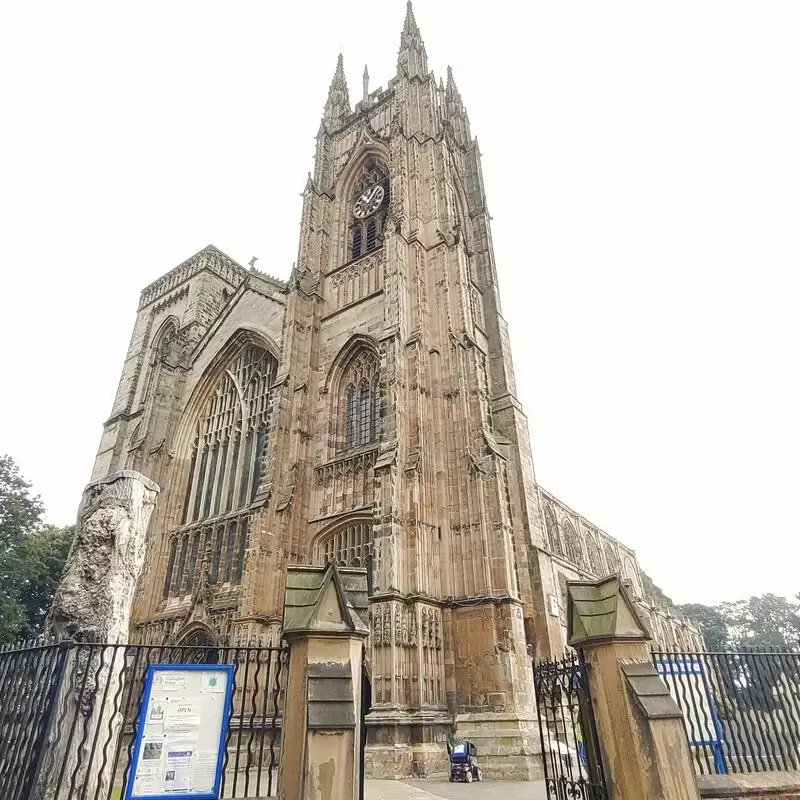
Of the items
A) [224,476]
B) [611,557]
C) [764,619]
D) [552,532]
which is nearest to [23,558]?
[224,476]

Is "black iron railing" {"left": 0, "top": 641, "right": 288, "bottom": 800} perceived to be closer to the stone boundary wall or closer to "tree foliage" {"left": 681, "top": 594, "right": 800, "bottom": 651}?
the stone boundary wall

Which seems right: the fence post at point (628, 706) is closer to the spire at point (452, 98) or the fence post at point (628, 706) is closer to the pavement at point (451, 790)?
the pavement at point (451, 790)

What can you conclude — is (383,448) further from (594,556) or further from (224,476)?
(594,556)

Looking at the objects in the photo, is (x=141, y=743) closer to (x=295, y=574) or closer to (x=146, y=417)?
(x=295, y=574)

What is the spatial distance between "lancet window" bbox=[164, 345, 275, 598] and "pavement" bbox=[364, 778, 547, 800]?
9825mm

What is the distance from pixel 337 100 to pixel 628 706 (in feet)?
113

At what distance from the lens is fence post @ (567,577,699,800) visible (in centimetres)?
526

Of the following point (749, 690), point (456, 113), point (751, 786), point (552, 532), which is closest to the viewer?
point (751, 786)

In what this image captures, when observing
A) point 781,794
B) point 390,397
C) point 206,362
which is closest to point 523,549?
point 390,397

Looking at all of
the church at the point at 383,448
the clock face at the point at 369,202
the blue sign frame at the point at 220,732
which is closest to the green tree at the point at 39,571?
the church at the point at 383,448

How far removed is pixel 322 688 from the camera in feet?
17.7

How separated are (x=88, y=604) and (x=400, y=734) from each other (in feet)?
27.9

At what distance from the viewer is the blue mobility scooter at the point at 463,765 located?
38.1ft

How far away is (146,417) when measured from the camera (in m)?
24.9
